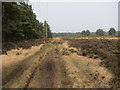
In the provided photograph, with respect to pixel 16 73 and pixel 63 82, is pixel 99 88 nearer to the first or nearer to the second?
pixel 63 82

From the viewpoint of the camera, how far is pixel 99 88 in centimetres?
493

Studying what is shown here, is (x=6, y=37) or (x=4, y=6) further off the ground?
(x=4, y=6)

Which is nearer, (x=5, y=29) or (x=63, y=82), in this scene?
(x=63, y=82)

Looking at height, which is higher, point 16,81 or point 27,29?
point 27,29

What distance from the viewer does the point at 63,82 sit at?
17.6 feet

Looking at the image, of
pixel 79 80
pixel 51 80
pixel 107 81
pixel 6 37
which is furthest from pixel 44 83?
pixel 6 37

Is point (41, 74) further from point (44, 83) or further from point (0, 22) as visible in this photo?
point (0, 22)

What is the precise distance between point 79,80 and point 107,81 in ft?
5.79

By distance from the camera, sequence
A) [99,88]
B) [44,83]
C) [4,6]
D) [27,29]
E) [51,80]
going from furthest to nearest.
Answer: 1. [27,29]
2. [4,6]
3. [51,80]
4. [44,83]
5. [99,88]

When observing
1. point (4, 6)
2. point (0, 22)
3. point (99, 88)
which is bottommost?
point (99, 88)

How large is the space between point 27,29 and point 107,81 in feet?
83.6

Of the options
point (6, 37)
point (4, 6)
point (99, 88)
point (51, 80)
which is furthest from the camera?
point (6, 37)

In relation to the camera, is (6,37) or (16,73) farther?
(6,37)

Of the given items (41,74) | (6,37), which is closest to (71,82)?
(41,74)
